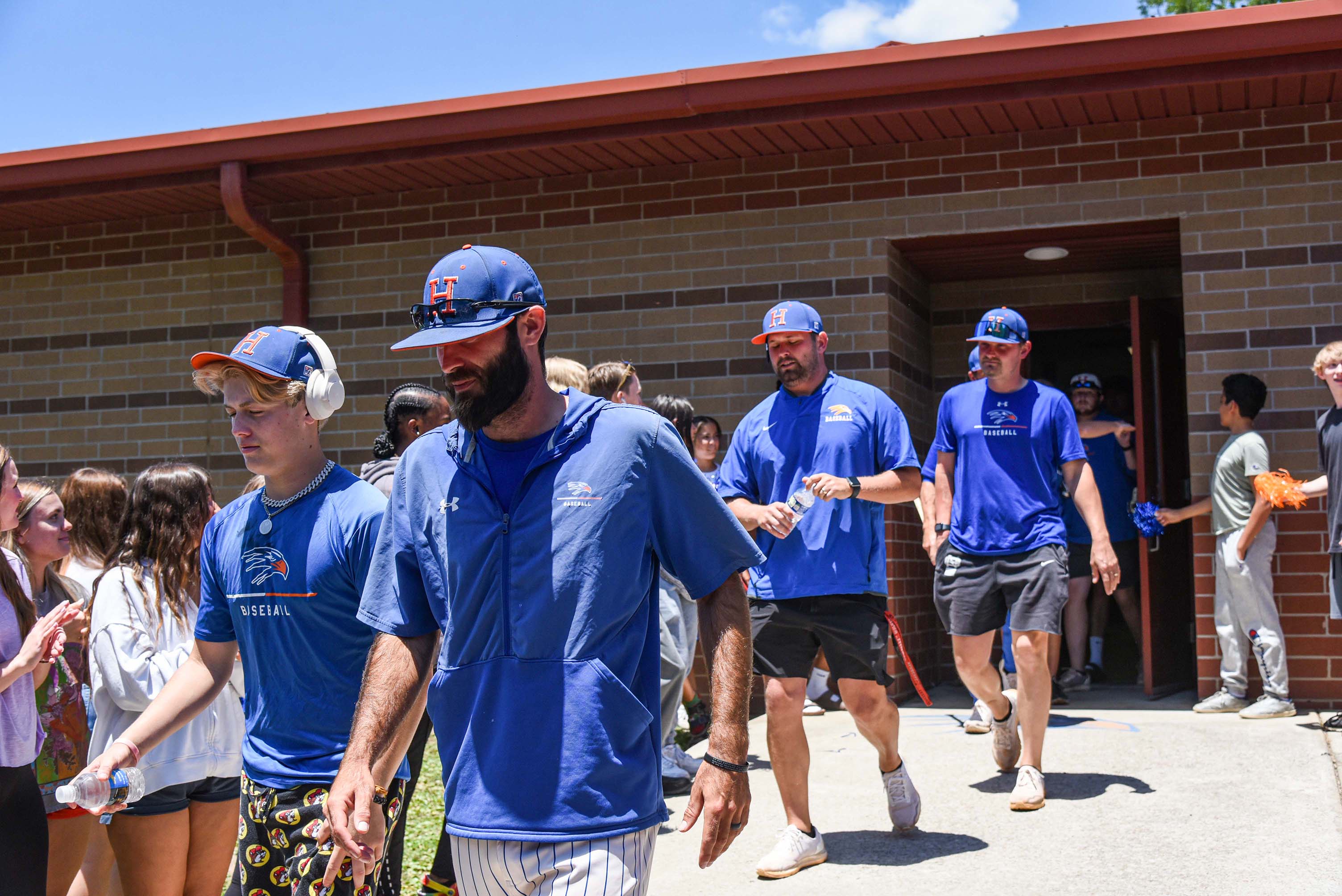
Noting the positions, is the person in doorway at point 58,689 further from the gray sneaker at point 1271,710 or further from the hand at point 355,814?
the gray sneaker at point 1271,710

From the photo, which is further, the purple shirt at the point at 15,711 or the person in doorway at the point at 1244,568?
Result: the person in doorway at the point at 1244,568

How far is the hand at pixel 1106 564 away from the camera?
5.71 metres

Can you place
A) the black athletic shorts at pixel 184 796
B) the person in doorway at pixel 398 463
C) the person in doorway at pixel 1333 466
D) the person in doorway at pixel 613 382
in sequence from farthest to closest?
1. the person in doorway at pixel 1333 466
2. the person in doorway at pixel 613 382
3. the person in doorway at pixel 398 463
4. the black athletic shorts at pixel 184 796

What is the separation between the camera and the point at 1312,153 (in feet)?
25.8

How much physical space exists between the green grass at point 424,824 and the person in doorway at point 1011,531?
267 cm

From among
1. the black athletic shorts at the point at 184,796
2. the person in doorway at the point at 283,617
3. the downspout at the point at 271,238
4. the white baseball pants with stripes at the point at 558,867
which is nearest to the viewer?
the white baseball pants with stripes at the point at 558,867

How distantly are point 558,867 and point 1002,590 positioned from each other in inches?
158

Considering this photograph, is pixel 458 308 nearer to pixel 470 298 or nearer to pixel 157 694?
pixel 470 298

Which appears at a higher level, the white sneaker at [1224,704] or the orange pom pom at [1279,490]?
the orange pom pom at [1279,490]

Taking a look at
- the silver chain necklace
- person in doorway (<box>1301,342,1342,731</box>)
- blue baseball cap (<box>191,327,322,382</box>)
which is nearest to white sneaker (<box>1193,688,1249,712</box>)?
person in doorway (<box>1301,342,1342,731</box>)

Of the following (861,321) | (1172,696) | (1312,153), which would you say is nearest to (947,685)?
(1172,696)

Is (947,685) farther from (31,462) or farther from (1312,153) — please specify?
(31,462)

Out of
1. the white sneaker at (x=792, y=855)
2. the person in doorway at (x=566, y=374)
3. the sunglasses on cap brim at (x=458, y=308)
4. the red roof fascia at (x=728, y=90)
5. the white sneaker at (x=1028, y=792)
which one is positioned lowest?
the white sneaker at (x=792, y=855)

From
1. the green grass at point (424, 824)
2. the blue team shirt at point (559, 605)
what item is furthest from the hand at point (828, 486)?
the blue team shirt at point (559, 605)
